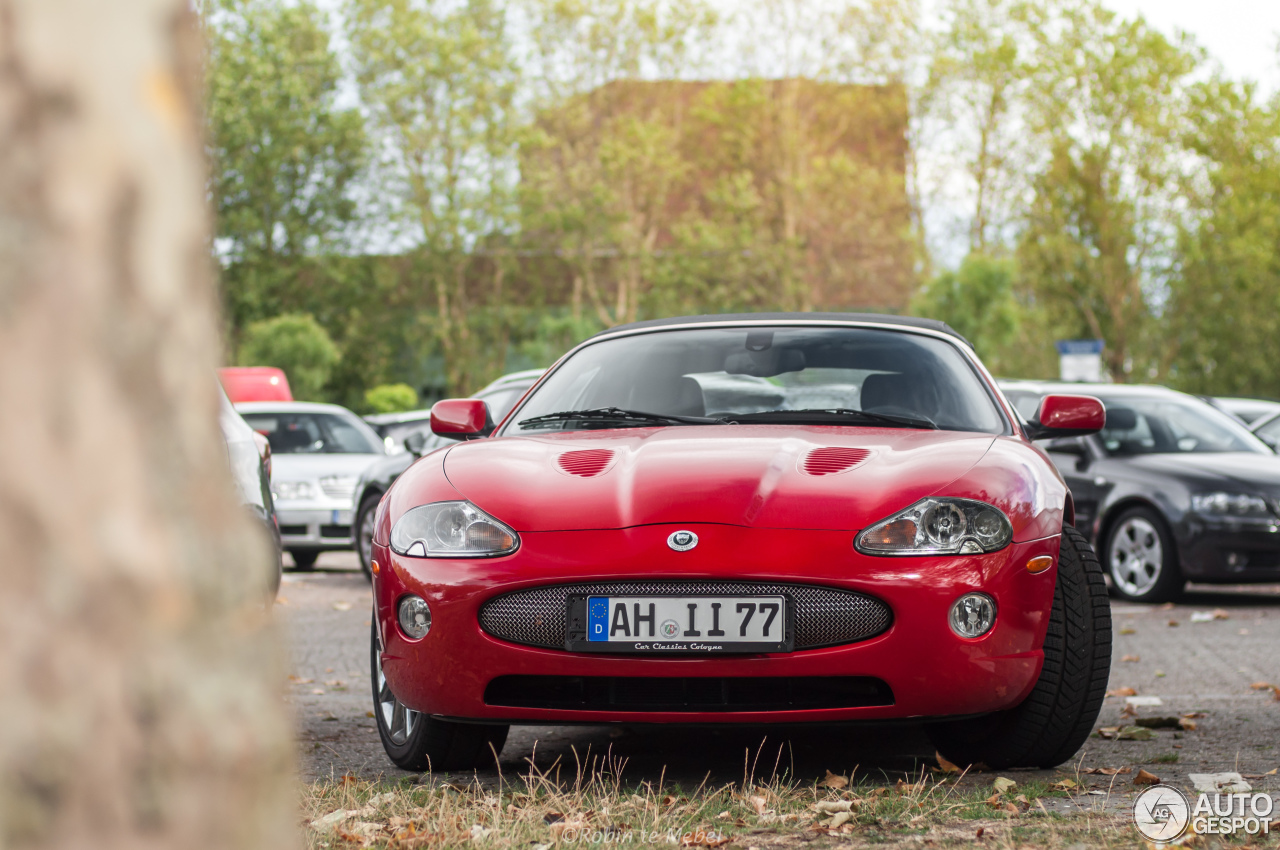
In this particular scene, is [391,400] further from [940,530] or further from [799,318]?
[940,530]

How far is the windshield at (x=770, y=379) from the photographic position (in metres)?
5.33

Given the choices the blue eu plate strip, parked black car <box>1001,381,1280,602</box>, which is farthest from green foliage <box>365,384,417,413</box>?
the blue eu plate strip

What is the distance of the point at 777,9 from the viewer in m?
47.1

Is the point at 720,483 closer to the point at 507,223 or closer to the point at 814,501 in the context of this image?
the point at 814,501

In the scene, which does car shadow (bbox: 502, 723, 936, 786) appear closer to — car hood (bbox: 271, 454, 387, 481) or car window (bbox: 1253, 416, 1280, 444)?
car hood (bbox: 271, 454, 387, 481)

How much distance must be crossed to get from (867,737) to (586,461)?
65.5 inches

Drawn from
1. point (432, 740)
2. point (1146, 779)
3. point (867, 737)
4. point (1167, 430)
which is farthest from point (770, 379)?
point (1167, 430)

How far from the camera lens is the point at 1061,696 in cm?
447

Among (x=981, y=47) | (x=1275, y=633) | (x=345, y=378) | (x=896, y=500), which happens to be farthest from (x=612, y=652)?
(x=345, y=378)

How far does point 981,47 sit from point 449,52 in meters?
16.4

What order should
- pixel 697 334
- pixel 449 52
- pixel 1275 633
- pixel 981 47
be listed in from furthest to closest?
pixel 449 52
pixel 981 47
pixel 1275 633
pixel 697 334

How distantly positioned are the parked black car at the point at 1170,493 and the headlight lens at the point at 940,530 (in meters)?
6.65

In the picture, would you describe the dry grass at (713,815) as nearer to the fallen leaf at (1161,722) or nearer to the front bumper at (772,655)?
the front bumper at (772,655)

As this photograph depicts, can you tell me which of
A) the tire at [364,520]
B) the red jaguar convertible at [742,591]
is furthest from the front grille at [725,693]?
the tire at [364,520]
